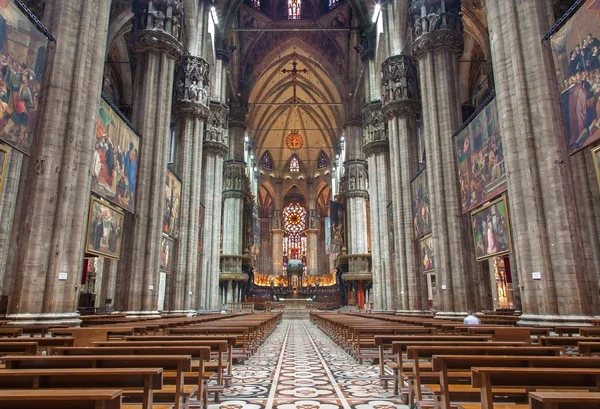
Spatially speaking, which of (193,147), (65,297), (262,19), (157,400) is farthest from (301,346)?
(262,19)

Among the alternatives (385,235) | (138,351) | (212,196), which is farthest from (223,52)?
(138,351)

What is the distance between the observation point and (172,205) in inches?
767

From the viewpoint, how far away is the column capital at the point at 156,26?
17.3m

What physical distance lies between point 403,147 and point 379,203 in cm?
565

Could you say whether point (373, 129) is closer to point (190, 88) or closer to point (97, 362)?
point (190, 88)

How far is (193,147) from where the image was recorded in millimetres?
22609

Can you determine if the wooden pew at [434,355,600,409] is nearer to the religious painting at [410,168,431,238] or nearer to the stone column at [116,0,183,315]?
the stone column at [116,0,183,315]

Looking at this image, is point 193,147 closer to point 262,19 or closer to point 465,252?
point 465,252

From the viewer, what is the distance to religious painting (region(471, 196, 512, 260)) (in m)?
11.9

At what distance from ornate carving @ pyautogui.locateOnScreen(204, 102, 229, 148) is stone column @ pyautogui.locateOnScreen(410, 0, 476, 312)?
49.7 ft

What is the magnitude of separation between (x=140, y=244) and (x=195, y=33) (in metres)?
13.1

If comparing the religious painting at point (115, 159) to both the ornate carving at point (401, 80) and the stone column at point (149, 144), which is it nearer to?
the stone column at point (149, 144)

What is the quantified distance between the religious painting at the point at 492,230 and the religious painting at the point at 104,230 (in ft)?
38.8

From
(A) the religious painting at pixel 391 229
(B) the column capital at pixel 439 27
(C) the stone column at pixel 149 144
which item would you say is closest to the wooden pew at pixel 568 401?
(C) the stone column at pixel 149 144
